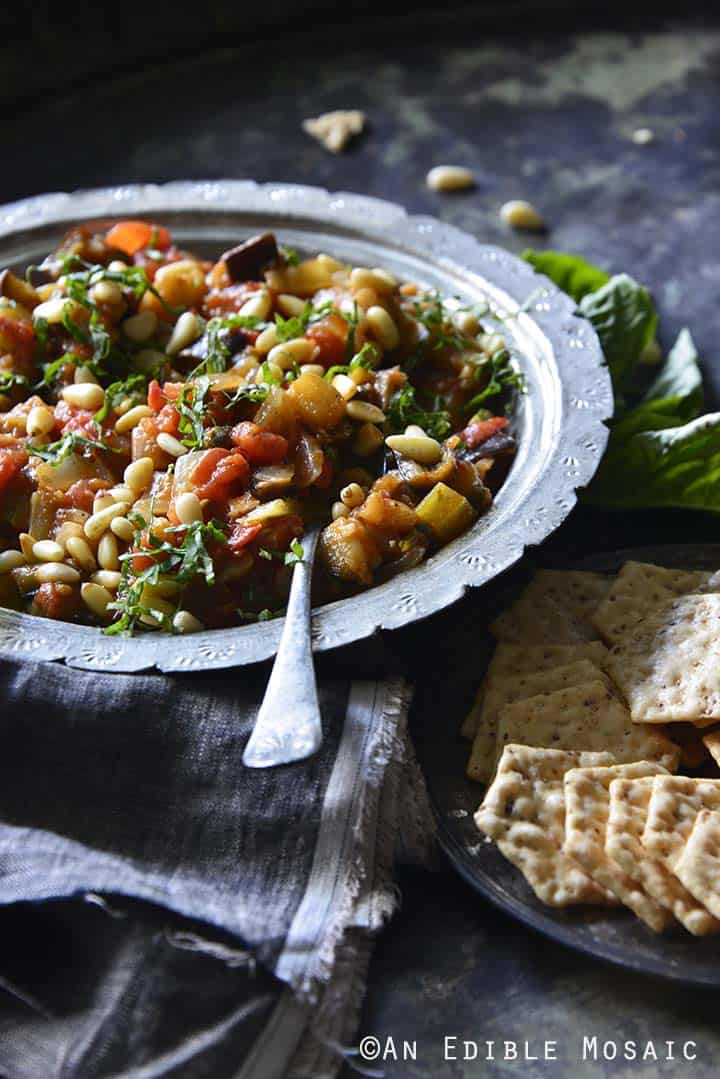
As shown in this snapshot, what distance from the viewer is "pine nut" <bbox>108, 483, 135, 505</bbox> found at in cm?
334

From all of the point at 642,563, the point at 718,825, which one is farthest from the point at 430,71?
the point at 718,825

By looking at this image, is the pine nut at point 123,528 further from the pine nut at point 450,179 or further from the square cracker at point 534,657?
the pine nut at point 450,179

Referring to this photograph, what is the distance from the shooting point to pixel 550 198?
5578 mm

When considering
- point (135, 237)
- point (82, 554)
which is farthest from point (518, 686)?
point (135, 237)

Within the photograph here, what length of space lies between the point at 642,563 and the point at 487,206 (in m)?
2.56

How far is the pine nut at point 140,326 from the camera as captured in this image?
3.80 metres

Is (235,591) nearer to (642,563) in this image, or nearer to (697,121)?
(642,563)

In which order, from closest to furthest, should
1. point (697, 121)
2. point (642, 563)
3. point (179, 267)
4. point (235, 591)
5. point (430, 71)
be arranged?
point (235, 591) → point (642, 563) → point (179, 267) → point (697, 121) → point (430, 71)

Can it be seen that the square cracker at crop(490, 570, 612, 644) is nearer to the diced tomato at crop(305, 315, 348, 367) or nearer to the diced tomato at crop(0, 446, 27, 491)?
the diced tomato at crop(305, 315, 348, 367)

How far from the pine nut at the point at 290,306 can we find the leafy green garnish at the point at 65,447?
80 cm

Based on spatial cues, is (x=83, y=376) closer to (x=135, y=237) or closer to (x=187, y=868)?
(x=135, y=237)

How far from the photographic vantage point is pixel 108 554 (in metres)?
3.24

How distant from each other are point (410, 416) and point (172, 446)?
0.72 meters

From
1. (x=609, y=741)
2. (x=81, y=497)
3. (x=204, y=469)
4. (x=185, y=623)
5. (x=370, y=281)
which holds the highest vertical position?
(x=370, y=281)
